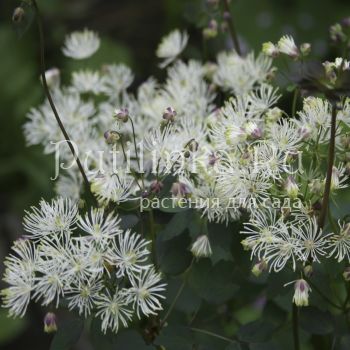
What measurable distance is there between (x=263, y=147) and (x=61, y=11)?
2.24m

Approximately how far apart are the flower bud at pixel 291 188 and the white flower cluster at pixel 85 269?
6.3 inches

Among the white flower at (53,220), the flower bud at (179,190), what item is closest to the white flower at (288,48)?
the flower bud at (179,190)

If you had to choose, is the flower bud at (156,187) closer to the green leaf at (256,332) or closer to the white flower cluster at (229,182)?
the white flower cluster at (229,182)

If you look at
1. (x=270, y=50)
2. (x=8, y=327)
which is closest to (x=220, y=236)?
(x=270, y=50)

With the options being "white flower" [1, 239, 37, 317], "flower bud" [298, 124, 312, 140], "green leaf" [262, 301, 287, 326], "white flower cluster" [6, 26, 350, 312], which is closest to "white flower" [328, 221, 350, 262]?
"white flower cluster" [6, 26, 350, 312]

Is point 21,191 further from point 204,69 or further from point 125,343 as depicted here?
point 125,343

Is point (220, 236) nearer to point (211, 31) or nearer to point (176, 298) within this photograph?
point (176, 298)

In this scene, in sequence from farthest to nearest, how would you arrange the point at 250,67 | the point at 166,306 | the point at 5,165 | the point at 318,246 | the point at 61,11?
the point at 61,11 → the point at 5,165 → the point at 250,67 → the point at 166,306 → the point at 318,246

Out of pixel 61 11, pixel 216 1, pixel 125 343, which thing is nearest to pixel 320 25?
pixel 61 11

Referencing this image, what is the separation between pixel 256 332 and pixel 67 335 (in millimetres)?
222

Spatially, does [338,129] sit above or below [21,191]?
above

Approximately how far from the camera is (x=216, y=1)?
3.61 ft

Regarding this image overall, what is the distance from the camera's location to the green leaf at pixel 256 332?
85 centimetres

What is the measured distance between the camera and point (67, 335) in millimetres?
807
